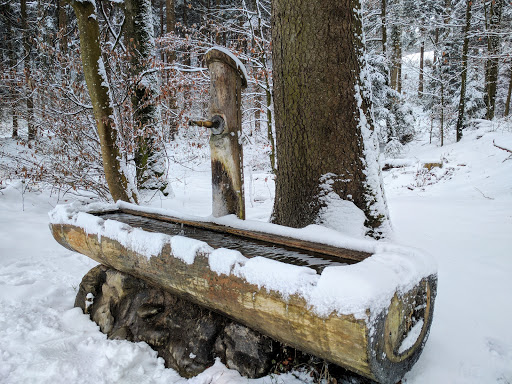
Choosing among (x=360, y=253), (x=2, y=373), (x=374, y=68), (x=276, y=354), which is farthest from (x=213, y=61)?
(x=374, y=68)

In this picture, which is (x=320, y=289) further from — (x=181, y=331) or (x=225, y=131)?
(x=225, y=131)

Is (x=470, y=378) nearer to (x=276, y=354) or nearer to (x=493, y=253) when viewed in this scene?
(x=276, y=354)

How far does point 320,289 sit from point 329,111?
178 centimetres

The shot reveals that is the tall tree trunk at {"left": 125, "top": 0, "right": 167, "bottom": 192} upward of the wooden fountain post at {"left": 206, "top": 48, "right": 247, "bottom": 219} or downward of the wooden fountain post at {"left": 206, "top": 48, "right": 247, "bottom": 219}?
upward

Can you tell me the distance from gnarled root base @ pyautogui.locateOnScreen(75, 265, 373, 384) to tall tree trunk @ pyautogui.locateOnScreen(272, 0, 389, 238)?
1146mm

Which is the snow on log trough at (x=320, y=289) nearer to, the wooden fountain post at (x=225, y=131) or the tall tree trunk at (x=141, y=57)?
the wooden fountain post at (x=225, y=131)

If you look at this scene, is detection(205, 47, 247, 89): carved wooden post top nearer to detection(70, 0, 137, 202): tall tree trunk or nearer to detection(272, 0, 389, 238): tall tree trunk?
detection(272, 0, 389, 238): tall tree trunk

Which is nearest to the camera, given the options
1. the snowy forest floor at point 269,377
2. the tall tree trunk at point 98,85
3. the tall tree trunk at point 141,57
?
the snowy forest floor at point 269,377

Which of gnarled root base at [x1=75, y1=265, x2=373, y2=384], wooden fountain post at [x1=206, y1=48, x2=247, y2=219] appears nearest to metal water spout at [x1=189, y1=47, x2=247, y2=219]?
wooden fountain post at [x1=206, y1=48, x2=247, y2=219]

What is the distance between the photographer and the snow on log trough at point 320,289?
3.70 feet

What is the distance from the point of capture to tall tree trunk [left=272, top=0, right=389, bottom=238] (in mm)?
2535

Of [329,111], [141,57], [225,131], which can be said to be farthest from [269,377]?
[141,57]

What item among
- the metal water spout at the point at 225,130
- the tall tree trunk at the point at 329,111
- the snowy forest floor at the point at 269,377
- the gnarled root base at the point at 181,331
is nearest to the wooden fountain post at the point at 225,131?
the metal water spout at the point at 225,130

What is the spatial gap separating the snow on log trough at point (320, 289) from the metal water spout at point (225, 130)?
1.86ft
